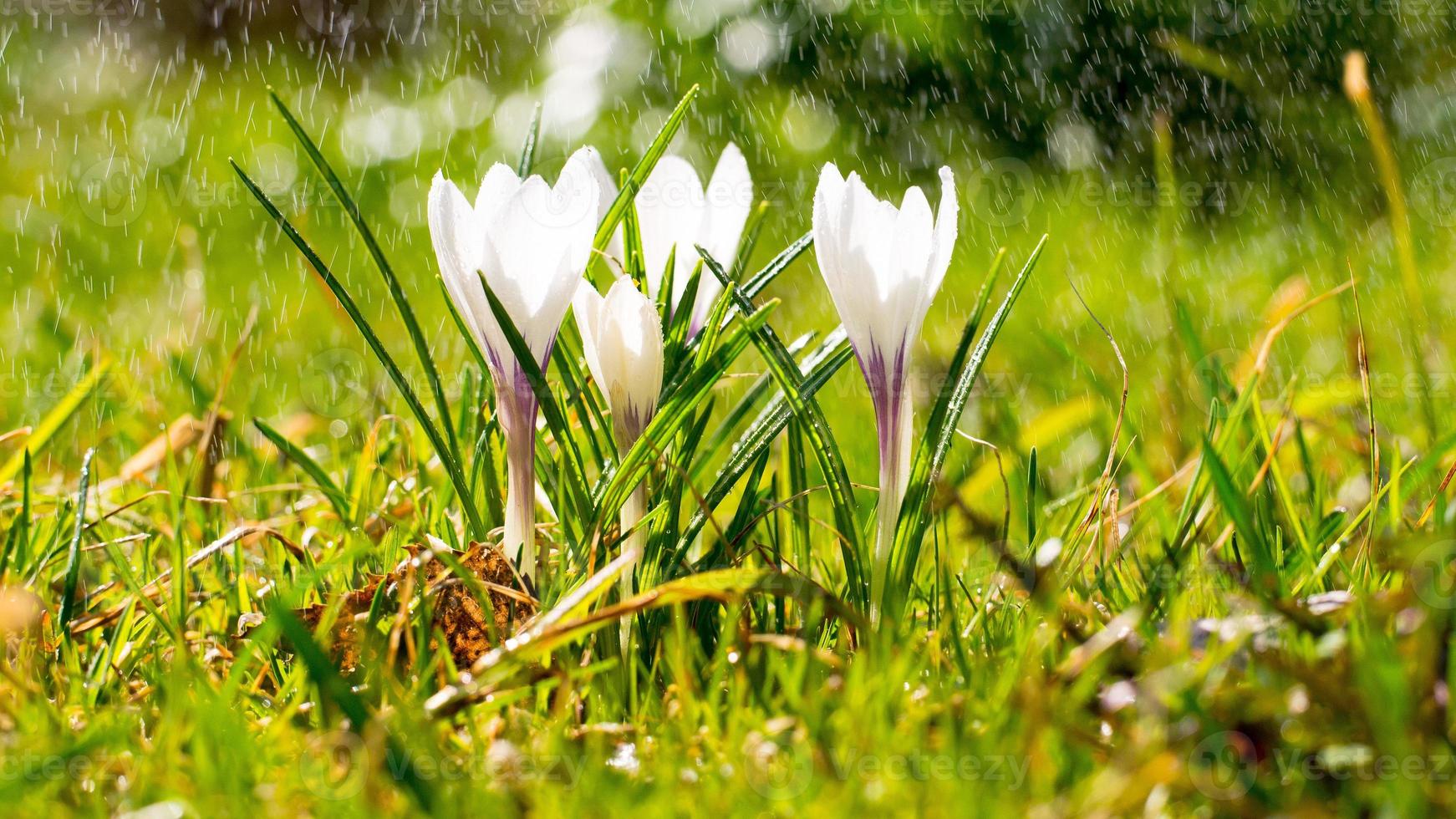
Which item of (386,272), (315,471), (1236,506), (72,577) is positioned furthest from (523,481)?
(1236,506)

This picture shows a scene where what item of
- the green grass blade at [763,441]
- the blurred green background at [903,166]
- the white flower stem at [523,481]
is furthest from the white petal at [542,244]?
the blurred green background at [903,166]

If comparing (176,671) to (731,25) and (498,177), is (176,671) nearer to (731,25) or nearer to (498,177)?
(498,177)

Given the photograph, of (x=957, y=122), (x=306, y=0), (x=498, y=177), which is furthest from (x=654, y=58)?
(x=306, y=0)

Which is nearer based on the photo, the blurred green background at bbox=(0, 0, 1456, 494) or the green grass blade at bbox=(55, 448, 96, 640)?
the green grass blade at bbox=(55, 448, 96, 640)

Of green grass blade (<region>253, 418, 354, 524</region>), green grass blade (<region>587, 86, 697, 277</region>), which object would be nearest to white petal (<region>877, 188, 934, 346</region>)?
green grass blade (<region>587, 86, 697, 277</region>)

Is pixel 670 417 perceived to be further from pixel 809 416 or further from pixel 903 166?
pixel 903 166

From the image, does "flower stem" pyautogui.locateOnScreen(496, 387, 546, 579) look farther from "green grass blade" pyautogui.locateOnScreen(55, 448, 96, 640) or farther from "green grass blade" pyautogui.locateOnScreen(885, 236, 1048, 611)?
"green grass blade" pyautogui.locateOnScreen(55, 448, 96, 640)

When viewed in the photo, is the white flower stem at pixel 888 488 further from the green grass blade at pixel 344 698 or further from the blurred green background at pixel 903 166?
the blurred green background at pixel 903 166
